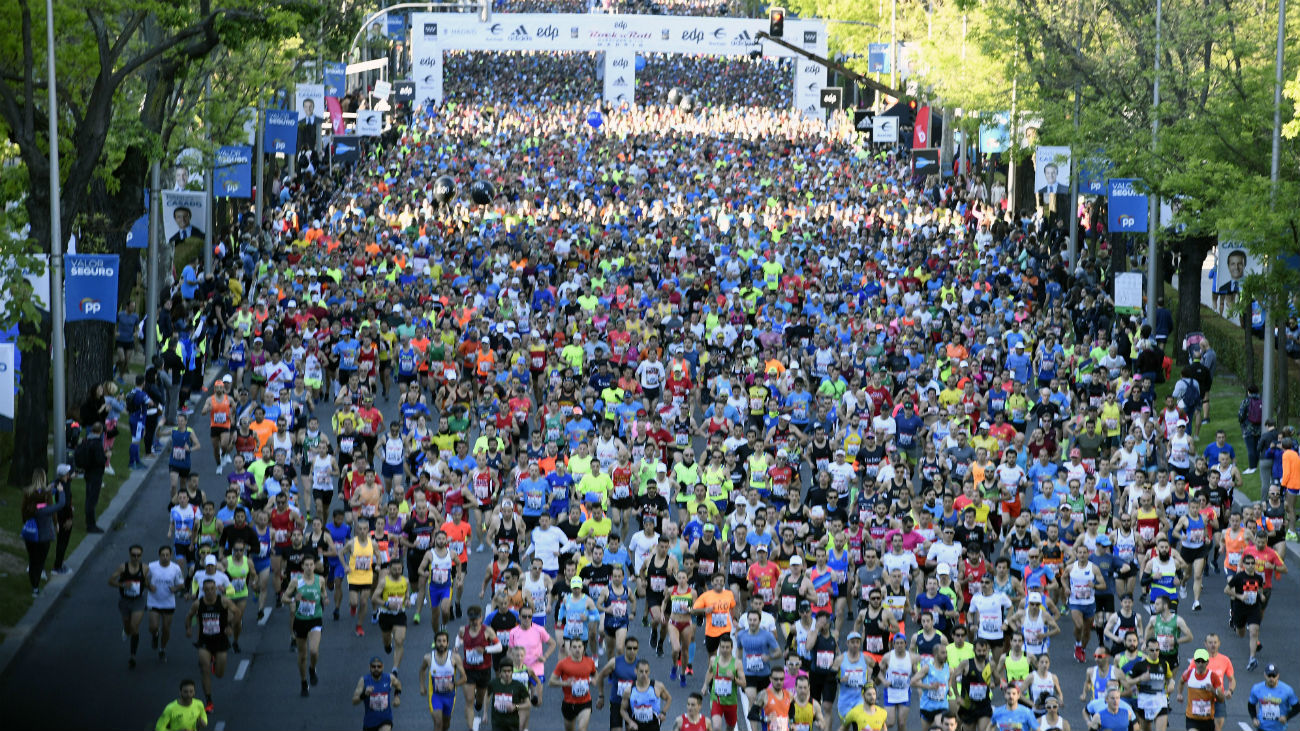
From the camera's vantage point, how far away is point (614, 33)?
7044cm

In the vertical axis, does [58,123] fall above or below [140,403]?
above

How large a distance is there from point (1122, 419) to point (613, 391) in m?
6.74

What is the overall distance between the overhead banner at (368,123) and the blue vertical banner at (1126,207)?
22.3 metres

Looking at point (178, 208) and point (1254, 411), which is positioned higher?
point (178, 208)

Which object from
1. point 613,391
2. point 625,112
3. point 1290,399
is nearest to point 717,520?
→ point 613,391

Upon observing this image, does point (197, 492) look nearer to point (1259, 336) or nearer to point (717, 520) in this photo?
point (717, 520)

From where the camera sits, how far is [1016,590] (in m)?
18.1

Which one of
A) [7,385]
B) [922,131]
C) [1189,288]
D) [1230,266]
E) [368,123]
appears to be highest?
[368,123]

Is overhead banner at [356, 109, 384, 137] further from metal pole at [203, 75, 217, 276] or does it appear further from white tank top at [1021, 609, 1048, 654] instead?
white tank top at [1021, 609, 1048, 654]

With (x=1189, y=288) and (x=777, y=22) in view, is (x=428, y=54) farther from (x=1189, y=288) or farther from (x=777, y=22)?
(x=1189, y=288)

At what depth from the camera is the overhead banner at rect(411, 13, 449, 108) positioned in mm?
65125

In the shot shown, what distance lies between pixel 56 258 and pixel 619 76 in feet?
160

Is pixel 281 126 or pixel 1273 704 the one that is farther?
pixel 281 126

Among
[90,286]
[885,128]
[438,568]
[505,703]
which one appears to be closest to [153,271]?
[90,286]
